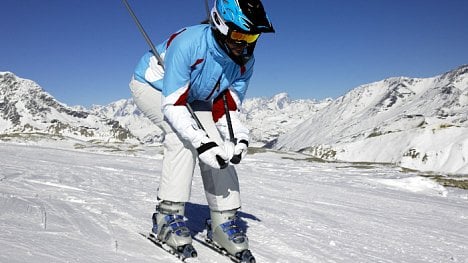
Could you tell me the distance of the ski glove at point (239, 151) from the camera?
14.9 ft

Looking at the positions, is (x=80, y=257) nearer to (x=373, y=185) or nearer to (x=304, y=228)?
(x=304, y=228)

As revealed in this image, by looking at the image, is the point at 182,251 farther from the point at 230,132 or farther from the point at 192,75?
the point at 192,75

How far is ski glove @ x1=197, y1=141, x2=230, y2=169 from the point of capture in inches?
171

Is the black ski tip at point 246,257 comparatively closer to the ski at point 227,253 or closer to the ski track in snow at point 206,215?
the ski at point 227,253

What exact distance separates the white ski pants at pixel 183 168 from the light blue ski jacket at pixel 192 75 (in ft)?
0.62

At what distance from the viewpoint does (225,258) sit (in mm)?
4434

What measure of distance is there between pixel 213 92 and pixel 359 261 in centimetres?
248

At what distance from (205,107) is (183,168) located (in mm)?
850

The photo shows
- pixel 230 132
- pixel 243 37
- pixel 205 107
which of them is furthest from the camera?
pixel 205 107

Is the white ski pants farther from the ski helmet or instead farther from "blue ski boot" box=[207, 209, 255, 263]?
the ski helmet

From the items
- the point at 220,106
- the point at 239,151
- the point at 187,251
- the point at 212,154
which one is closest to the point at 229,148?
the point at 239,151

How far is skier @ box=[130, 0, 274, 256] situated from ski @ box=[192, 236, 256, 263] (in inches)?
1.8

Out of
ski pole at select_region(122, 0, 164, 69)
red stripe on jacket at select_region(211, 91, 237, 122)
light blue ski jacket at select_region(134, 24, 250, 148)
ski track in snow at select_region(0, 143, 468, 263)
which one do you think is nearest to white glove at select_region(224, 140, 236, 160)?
light blue ski jacket at select_region(134, 24, 250, 148)

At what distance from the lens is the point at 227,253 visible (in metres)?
4.54
